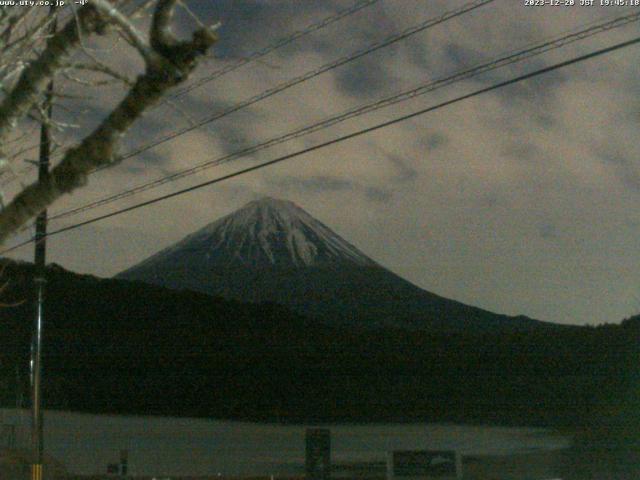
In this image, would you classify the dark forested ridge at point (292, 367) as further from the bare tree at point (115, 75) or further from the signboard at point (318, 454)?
the bare tree at point (115, 75)

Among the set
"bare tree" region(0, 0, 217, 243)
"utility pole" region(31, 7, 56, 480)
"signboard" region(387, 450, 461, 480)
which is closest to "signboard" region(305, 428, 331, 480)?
"signboard" region(387, 450, 461, 480)

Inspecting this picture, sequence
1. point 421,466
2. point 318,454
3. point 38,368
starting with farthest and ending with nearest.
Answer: point 318,454 < point 38,368 < point 421,466

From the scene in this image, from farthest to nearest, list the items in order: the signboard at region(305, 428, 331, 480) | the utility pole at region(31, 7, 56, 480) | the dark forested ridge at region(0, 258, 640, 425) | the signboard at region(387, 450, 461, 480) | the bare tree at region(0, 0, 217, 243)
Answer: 1. the dark forested ridge at region(0, 258, 640, 425)
2. the signboard at region(305, 428, 331, 480)
3. the signboard at region(387, 450, 461, 480)
4. the utility pole at region(31, 7, 56, 480)
5. the bare tree at region(0, 0, 217, 243)

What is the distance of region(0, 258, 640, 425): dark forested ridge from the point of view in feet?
118

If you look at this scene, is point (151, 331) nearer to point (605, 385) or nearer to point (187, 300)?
point (187, 300)

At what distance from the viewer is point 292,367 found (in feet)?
147

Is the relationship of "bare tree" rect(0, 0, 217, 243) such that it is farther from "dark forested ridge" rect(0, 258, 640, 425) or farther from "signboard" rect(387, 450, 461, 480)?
"dark forested ridge" rect(0, 258, 640, 425)

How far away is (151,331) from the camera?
49.4m

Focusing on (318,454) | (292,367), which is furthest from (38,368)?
(292,367)

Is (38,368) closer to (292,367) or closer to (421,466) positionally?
(421,466)

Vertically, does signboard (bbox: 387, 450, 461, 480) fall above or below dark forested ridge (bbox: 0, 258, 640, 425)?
below

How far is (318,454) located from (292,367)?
1051 inches

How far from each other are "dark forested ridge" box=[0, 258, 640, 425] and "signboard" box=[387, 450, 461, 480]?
1677cm

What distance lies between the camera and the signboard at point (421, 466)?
1728cm
